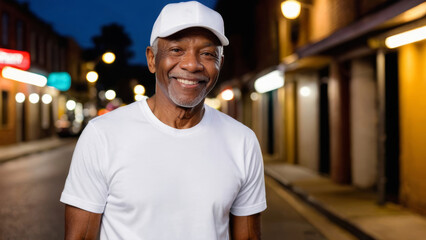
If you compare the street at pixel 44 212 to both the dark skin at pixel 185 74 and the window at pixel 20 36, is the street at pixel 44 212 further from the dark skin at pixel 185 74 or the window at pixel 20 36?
the window at pixel 20 36

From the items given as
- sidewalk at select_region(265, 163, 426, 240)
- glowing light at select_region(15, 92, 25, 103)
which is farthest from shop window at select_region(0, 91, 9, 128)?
sidewalk at select_region(265, 163, 426, 240)

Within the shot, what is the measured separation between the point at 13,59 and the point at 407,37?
61.7 feet

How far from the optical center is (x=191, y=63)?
202 cm

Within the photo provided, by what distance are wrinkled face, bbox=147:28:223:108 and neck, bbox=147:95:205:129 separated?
0.09 feet

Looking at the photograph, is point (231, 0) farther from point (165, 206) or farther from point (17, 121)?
point (165, 206)

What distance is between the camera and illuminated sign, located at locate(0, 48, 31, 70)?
21.9 m

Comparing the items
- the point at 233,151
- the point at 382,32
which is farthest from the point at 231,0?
the point at 233,151

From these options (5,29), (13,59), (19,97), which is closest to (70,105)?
(19,97)

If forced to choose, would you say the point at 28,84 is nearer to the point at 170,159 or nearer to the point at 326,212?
the point at 326,212

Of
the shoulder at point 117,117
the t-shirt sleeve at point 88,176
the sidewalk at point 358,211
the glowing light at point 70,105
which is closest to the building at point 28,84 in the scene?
the glowing light at point 70,105

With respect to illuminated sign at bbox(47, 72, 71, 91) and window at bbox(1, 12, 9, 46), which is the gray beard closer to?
window at bbox(1, 12, 9, 46)

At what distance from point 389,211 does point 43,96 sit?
2960 cm

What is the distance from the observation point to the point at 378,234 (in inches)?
261

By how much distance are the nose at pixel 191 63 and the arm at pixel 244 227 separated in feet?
2.23
